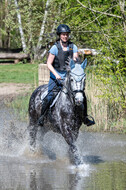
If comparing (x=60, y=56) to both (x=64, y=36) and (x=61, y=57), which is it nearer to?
(x=61, y=57)

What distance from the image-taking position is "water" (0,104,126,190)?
6324mm

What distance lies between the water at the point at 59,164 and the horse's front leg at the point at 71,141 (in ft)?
0.51

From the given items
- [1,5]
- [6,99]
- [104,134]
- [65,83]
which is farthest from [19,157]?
[1,5]

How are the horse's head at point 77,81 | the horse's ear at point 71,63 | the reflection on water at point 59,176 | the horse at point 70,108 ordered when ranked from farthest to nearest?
the horse's ear at point 71,63 < the horse at point 70,108 < the horse's head at point 77,81 < the reflection on water at point 59,176

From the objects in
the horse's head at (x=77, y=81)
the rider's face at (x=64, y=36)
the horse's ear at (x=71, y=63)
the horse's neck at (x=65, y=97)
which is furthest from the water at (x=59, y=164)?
the rider's face at (x=64, y=36)

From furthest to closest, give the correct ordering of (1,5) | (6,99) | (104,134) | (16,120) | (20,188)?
(1,5), (6,99), (16,120), (104,134), (20,188)

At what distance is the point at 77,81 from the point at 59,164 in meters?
1.84

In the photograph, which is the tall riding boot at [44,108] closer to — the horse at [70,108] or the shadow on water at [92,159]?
the horse at [70,108]

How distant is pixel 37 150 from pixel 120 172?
218 cm

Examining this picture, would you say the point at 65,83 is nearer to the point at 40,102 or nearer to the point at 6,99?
the point at 40,102

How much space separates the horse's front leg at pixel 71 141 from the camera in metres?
7.27

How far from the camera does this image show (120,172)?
7121mm

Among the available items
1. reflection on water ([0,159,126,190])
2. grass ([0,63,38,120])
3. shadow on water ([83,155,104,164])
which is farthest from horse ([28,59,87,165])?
grass ([0,63,38,120])

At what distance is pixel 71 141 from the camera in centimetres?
733
